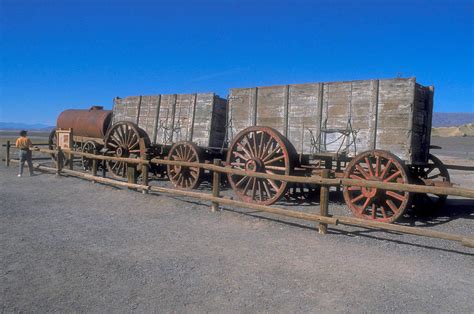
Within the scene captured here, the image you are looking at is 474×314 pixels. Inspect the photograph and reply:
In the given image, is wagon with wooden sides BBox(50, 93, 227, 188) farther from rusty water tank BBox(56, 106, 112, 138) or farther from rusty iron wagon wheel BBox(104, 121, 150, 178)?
rusty water tank BBox(56, 106, 112, 138)

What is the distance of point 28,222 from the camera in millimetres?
6566

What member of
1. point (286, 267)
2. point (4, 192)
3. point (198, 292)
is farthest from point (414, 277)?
point (4, 192)

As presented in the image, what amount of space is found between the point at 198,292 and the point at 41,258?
2206 millimetres

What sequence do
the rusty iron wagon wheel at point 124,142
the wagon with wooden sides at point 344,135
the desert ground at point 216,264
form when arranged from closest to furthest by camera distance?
the desert ground at point 216,264, the wagon with wooden sides at point 344,135, the rusty iron wagon wheel at point 124,142

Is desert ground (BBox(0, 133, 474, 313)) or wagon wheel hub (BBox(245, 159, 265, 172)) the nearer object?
desert ground (BBox(0, 133, 474, 313))

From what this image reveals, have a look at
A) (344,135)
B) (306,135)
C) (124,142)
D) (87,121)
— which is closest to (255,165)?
(306,135)

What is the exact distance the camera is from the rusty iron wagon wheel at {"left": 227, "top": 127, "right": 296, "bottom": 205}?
858 cm

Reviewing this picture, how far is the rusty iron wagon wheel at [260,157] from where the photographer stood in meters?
8.58

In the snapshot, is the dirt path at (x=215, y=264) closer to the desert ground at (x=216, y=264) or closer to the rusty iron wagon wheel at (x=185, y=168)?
the desert ground at (x=216, y=264)

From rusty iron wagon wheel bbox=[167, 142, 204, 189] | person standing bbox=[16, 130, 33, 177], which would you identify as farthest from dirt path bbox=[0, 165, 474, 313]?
person standing bbox=[16, 130, 33, 177]

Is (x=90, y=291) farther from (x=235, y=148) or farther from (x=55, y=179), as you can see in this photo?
(x=55, y=179)

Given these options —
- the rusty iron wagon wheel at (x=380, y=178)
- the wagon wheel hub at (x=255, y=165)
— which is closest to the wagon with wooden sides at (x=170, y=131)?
the wagon wheel hub at (x=255, y=165)

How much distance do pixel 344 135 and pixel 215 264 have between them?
4.46 meters

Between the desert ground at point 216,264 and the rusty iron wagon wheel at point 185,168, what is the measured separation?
3207 mm
